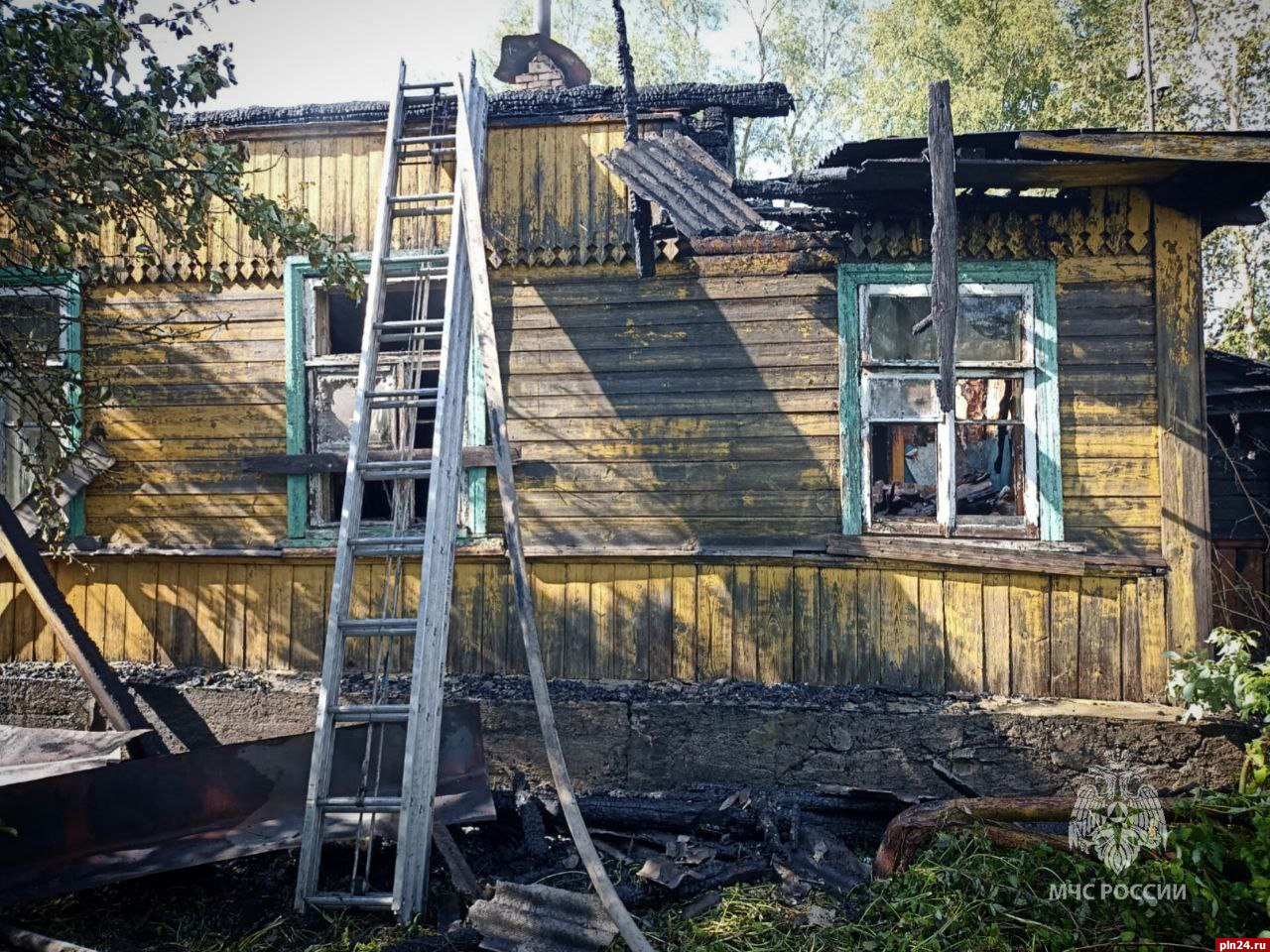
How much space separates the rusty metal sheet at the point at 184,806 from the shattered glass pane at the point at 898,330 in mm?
3704

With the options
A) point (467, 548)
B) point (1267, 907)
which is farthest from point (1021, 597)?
point (467, 548)

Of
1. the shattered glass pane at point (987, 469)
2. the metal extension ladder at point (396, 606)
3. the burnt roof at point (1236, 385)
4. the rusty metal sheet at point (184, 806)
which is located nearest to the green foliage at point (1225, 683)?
the shattered glass pane at point (987, 469)

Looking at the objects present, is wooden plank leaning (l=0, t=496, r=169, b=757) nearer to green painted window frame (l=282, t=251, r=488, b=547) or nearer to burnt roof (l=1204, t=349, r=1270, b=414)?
green painted window frame (l=282, t=251, r=488, b=547)

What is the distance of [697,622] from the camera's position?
598cm

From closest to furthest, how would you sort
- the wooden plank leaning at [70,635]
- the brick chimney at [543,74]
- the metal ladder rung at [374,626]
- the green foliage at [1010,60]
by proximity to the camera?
the metal ladder rung at [374,626]
the wooden plank leaning at [70,635]
the brick chimney at [543,74]
the green foliage at [1010,60]

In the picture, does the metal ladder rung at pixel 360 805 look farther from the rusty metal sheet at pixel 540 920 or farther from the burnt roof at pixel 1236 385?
Result: the burnt roof at pixel 1236 385

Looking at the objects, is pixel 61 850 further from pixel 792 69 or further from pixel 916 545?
pixel 792 69

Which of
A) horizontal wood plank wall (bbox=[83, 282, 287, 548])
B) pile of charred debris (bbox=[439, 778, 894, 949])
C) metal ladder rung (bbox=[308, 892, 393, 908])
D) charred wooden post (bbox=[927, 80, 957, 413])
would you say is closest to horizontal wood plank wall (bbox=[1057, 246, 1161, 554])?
charred wooden post (bbox=[927, 80, 957, 413])

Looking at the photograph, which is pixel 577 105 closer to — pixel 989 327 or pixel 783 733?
pixel 989 327

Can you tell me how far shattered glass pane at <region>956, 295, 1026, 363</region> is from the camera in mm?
5863

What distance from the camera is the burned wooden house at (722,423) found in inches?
222

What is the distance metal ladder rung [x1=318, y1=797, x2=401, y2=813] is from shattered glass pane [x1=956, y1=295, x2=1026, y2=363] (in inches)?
177

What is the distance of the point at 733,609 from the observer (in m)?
5.95

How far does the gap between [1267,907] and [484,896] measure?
3.20m
